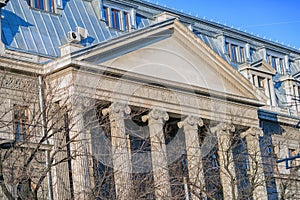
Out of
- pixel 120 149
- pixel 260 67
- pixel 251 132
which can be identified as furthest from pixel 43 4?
pixel 260 67

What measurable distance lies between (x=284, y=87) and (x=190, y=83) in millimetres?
18196

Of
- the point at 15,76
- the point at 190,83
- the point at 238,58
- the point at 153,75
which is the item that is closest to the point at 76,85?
the point at 15,76

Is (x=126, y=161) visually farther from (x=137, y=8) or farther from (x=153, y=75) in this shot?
(x=137, y=8)

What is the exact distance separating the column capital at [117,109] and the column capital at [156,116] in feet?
6.05

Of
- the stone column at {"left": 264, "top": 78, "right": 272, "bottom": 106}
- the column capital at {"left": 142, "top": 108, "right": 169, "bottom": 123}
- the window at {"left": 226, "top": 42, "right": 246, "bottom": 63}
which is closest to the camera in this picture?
the column capital at {"left": 142, "top": 108, "right": 169, "bottom": 123}

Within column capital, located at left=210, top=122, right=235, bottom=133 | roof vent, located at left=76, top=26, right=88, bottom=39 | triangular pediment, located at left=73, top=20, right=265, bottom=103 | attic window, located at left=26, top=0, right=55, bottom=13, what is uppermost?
attic window, located at left=26, top=0, right=55, bottom=13

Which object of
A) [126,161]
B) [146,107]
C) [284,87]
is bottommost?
[126,161]

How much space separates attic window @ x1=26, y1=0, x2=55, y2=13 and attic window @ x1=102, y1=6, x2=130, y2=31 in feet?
13.0

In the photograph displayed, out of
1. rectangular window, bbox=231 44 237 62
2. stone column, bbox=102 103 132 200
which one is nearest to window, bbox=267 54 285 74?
rectangular window, bbox=231 44 237 62

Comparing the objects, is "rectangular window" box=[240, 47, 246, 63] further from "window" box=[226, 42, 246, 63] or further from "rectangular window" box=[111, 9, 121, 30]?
"rectangular window" box=[111, 9, 121, 30]

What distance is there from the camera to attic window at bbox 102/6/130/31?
47688 mm

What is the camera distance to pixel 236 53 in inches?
2274

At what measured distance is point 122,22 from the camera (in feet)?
158

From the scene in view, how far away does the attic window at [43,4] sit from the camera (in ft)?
142
